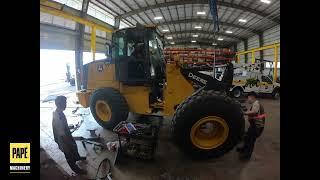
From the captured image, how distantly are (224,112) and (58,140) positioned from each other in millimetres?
1514

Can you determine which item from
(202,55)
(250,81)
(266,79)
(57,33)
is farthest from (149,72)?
(266,79)

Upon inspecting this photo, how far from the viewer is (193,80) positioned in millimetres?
2275

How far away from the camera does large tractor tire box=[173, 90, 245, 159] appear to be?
189cm

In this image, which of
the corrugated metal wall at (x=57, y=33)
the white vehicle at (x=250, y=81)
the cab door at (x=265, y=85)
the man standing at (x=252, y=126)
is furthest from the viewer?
the white vehicle at (x=250, y=81)

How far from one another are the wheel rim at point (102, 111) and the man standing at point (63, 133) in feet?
3.99

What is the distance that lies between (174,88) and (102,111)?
1.33m

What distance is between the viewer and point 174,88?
91.2 inches

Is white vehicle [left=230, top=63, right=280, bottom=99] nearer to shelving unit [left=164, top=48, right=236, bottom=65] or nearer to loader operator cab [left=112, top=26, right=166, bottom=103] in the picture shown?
loader operator cab [left=112, top=26, right=166, bottom=103]

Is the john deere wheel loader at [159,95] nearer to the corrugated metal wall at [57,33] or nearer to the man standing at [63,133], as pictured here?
the corrugated metal wall at [57,33]

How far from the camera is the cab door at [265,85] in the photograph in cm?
597
